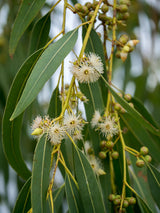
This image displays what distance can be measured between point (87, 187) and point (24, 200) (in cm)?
21

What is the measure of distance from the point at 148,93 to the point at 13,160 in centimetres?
161

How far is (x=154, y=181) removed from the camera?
1.15 meters

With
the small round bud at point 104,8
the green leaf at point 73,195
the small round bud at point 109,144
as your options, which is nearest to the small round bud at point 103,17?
the small round bud at point 104,8

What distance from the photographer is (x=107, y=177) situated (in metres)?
1.09

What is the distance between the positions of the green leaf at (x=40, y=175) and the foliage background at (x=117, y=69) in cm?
71

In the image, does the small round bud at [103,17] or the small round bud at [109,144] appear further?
the small round bud at [103,17]

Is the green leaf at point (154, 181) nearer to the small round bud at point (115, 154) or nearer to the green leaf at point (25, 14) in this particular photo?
the small round bud at point (115, 154)

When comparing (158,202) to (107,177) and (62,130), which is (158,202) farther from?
(62,130)

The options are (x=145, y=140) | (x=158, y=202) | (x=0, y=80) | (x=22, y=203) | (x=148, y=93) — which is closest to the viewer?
(x=22, y=203)

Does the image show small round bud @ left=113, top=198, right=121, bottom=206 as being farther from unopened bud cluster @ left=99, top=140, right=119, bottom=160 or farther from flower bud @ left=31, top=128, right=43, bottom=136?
flower bud @ left=31, top=128, right=43, bottom=136

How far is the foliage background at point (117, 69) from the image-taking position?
1904mm

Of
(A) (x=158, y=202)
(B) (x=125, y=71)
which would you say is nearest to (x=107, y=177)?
(A) (x=158, y=202)

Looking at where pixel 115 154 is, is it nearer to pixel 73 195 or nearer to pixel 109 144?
pixel 109 144

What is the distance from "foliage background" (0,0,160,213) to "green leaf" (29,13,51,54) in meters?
0.39
